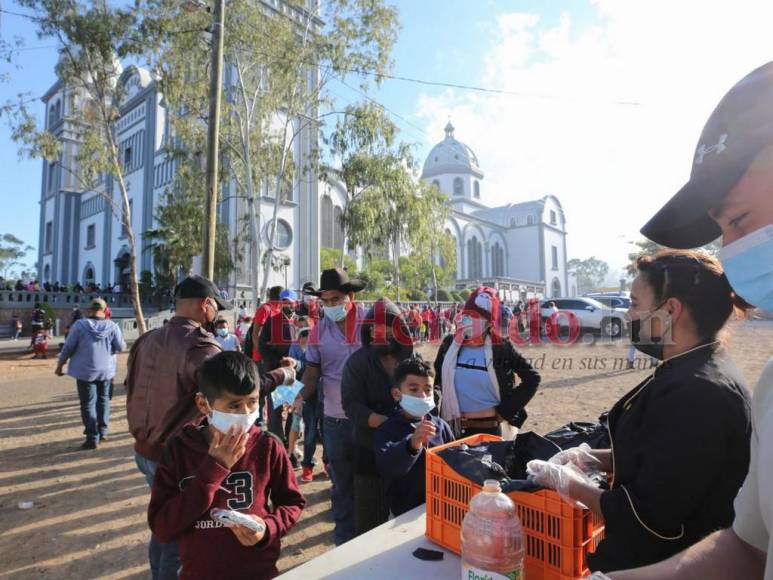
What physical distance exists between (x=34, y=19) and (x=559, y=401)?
49.5ft

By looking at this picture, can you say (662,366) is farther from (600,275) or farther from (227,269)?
(600,275)

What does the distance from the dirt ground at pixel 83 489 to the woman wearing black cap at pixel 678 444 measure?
0.65 feet

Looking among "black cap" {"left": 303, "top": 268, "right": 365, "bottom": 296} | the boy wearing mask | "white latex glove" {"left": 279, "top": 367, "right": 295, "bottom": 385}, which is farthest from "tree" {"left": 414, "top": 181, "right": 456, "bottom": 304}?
the boy wearing mask

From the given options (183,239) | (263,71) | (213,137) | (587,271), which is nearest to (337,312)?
(213,137)

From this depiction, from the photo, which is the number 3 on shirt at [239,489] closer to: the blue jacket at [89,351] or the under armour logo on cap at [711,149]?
the under armour logo on cap at [711,149]

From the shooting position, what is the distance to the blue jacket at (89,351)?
6121 mm

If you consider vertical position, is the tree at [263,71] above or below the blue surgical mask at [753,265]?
above

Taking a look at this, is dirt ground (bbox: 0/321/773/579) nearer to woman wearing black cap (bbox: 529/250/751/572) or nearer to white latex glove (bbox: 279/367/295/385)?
woman wearing black cap (bbox: 529/250/751/572)

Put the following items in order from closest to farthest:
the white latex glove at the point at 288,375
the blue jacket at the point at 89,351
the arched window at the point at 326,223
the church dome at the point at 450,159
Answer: the white latex glove at the point at 288,375, the blue jacket at the point at 89,351, the arched window at the point at 326,223, the church dome at the point at 450,159

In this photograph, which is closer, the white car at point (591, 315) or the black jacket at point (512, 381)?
the black jacket at point (512, 381)

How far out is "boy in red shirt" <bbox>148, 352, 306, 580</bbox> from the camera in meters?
1.81

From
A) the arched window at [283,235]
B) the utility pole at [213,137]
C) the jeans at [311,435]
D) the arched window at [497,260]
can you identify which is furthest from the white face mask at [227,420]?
the arched window at [497,260]

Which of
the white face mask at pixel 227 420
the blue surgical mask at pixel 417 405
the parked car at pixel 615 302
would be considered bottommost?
the blue surgical mask at pixel 417 405

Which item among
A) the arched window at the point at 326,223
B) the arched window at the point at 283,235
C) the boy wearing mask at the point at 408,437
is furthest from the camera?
→ the arched window at the point at 326,223
